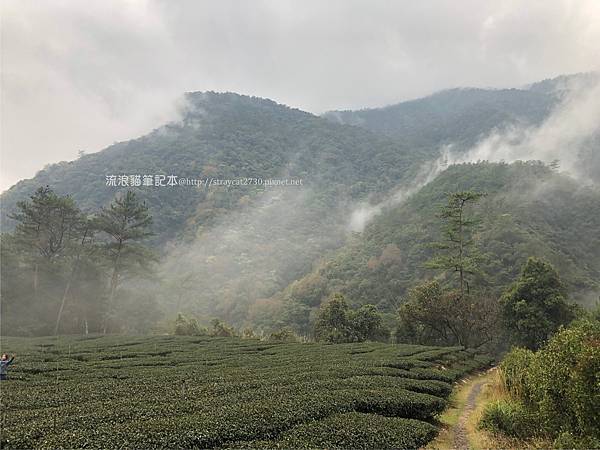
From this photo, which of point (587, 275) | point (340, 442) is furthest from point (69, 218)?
point (587, 275)

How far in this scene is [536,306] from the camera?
35.4 meters

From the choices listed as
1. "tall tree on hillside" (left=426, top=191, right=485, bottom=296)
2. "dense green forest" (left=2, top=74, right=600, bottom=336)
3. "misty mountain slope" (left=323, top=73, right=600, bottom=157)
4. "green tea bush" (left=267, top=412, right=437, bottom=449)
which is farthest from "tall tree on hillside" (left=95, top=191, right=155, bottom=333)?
"misty mountain slope" (left=323, top=73, right=600, bottom=157)

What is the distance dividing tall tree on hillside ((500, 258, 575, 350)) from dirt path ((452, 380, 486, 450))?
16.4 meters

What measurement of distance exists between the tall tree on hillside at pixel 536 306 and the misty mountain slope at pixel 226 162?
89.9m

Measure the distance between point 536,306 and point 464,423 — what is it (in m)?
25.4

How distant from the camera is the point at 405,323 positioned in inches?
1693

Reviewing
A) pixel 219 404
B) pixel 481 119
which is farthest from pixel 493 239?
pixel 481 119

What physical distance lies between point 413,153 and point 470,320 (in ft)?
418

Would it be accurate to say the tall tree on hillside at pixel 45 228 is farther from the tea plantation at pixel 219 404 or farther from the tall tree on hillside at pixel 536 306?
the tall tree on hillside at pixel 536 306

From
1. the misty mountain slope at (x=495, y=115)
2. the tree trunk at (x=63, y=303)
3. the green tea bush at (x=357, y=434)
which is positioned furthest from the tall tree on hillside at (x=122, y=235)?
the misty mountain slope at (x=495, y=115)

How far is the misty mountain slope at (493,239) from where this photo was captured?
56.0 metres

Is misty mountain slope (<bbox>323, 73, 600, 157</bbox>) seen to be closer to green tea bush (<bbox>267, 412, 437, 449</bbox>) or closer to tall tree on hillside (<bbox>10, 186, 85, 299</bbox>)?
tall tree on hillside (<bbox>10, 186, 85, 299</bbox>)

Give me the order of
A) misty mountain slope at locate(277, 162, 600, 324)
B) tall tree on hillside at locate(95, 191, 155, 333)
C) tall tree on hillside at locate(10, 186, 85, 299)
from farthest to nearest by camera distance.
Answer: misty mountain slope at locate(277, 162, 600, 324) → tall tree on hillside at locate(95, 191, 155, 333) → tall tree on hillside at locate(10, 186, 85, 299)

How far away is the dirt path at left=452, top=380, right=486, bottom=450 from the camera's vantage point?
492 inches
